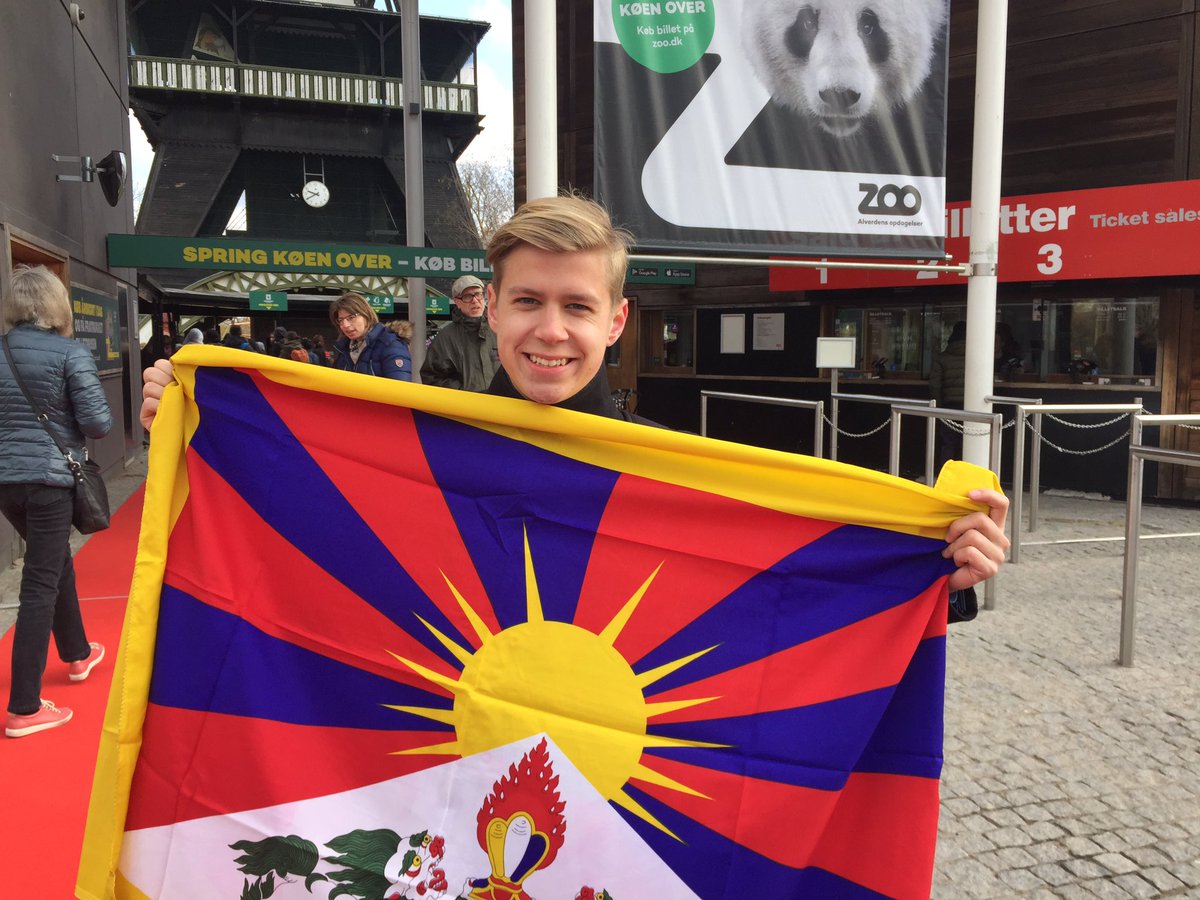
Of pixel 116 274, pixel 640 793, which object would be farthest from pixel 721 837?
pixel 116 274

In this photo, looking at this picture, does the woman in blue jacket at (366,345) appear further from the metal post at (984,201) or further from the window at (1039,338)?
the window at (1039,338)

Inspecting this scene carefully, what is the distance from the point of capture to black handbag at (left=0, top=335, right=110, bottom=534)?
4.12 metres

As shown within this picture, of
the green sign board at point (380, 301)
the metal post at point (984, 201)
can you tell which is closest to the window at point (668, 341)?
the metal post at point (984, 201)

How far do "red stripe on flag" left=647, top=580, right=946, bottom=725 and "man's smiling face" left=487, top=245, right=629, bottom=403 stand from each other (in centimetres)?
67

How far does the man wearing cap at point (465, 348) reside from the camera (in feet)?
21.2

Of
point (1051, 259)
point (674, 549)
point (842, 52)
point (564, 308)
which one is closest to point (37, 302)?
point (564, 308)

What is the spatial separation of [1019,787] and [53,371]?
439 cm

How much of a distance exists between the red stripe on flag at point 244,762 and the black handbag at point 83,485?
258cm

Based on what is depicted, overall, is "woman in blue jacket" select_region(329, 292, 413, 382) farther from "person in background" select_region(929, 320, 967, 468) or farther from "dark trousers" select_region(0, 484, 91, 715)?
"person in background" select_region(929, 320, 967, 468)

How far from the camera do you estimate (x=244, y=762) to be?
1984mm

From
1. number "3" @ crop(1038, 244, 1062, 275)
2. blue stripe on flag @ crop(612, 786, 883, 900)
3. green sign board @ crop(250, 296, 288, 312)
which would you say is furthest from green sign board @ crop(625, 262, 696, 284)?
green sign board @ crop(250, 296, 288, 312)

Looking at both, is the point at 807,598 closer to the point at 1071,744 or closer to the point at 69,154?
the point at 1071,744

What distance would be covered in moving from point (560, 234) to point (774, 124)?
4.83 m

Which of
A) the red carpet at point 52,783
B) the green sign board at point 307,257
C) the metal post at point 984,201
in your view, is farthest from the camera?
the green sign board at point 307,257
